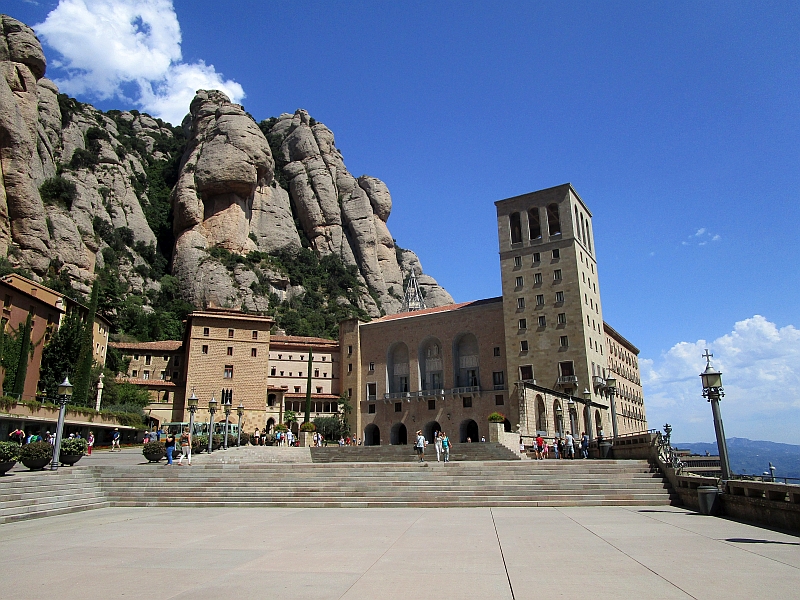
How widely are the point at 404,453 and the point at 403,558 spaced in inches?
934

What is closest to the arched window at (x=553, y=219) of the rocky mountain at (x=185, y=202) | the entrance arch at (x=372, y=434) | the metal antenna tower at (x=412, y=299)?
the entrance arch at (x=372, y=434)

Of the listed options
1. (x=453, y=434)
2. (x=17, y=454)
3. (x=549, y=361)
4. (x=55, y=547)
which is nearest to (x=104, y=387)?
(x=453, y=434)

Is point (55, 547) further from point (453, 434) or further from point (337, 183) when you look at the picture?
point (337, 183)

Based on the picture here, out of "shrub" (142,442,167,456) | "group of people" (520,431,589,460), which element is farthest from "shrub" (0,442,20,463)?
"group of people" (520,431,589,460)

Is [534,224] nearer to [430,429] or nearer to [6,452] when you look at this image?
[430,429]

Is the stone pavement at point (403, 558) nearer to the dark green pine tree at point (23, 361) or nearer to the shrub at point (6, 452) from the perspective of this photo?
the shrub at point (6, 452)

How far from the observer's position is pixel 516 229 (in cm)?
5334

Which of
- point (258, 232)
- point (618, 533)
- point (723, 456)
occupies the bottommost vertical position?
point (618, 533)

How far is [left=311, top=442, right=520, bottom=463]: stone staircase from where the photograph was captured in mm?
28781

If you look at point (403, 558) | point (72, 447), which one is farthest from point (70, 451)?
point (403, 558)

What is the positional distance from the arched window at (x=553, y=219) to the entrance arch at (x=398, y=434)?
2357cm

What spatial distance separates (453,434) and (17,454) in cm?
3775

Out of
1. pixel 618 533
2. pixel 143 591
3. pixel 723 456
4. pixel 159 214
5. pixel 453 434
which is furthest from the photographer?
pixel 159 214

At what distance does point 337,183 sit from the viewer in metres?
109
